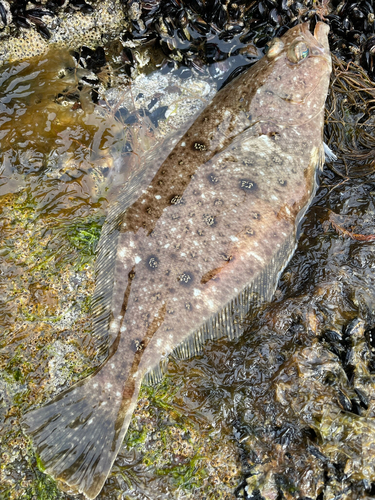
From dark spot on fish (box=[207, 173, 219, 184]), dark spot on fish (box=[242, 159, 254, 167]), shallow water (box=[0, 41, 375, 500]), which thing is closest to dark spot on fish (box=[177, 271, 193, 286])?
shallow water (box=[0, 41, 375, 500])

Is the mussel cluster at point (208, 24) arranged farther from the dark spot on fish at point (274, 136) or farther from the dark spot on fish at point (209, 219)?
the dark spot on fish at point (209, 219)

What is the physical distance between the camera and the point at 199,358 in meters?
3.35

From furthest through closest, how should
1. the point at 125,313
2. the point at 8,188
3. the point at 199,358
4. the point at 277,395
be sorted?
the point at 8,188
the point at 199,358
the point at 125,313
the point at 277,395

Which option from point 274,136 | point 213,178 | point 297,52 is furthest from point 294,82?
point 213,178

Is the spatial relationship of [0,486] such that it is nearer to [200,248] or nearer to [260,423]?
[260,423]

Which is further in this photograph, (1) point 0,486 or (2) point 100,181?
(2) point 100,181

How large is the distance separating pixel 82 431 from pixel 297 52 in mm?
4143

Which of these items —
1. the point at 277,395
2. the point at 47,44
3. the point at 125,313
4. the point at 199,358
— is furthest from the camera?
the point at 47,44

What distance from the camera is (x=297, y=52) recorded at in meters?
3.53

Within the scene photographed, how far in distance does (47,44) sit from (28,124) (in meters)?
1.00

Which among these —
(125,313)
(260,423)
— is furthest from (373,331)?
(125,313)

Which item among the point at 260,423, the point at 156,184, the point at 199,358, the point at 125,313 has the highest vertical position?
the point at 156,184

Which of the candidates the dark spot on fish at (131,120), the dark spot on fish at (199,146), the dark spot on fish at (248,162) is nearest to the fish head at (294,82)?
the dark spot on fish at (248,162)

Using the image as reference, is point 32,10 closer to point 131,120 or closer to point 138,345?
point 131,120
